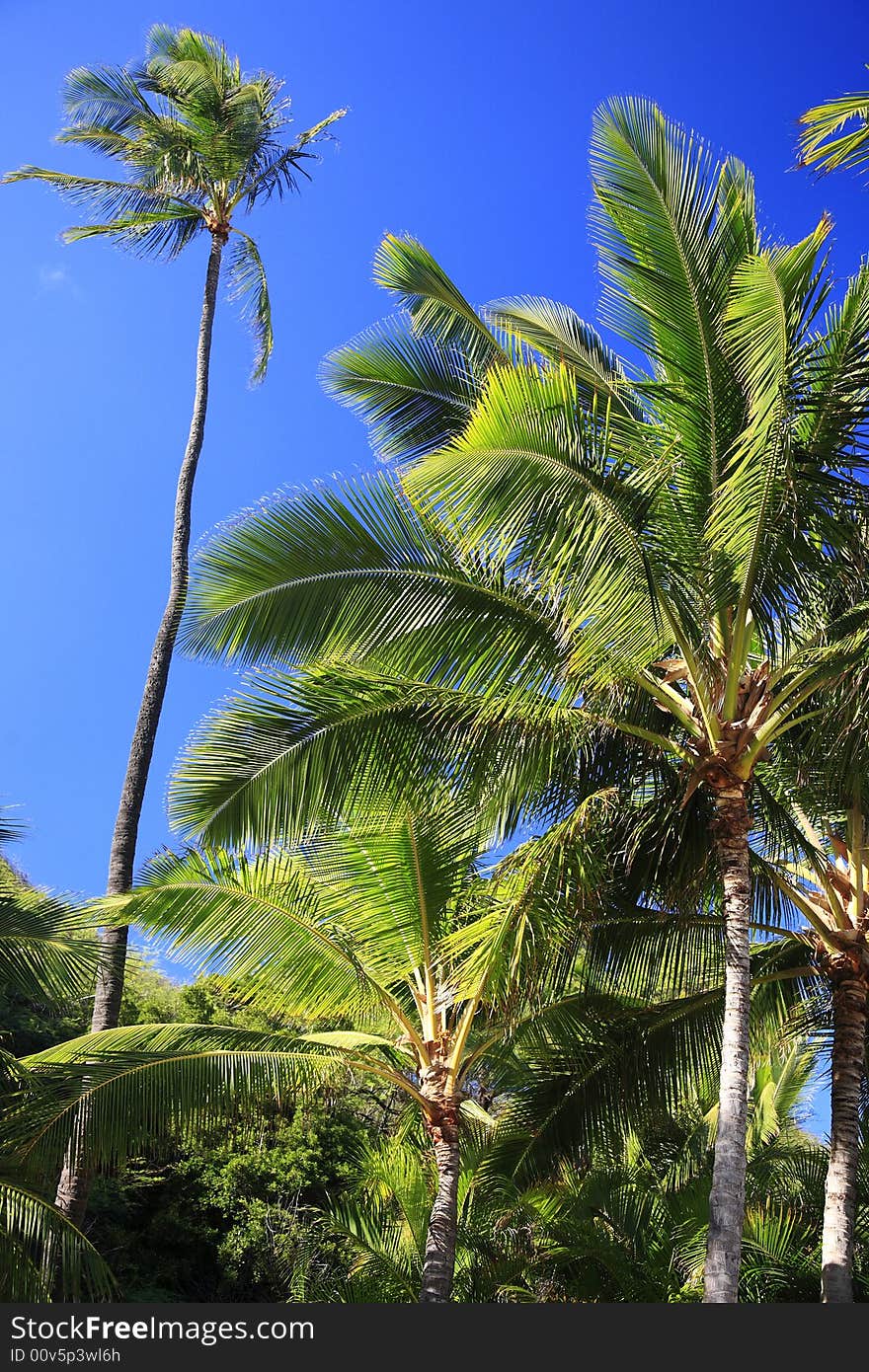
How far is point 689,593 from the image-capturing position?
735cm

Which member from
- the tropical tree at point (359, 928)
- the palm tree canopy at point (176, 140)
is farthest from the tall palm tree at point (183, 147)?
the tropical tree at point (359, 928)

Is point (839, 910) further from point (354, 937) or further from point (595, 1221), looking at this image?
point (595, 1221)

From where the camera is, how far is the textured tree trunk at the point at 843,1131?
24.2 feet

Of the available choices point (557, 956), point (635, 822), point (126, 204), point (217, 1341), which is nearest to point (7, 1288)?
point (217, 1341)

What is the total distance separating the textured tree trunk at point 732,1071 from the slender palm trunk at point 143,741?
4489mm

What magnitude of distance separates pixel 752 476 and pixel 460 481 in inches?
66.6

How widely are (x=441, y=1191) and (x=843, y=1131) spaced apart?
9.67 feet

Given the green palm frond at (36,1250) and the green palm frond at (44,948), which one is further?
the green palm frond at (44,948)

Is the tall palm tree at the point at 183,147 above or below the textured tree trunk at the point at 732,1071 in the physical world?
above

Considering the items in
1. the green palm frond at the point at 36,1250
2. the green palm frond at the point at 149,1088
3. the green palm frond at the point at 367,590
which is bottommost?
the green palm frond at the point at 36,1250

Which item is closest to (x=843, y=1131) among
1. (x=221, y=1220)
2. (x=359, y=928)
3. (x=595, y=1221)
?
(x=359, y=928)

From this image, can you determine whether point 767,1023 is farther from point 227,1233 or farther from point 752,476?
point 227,1233

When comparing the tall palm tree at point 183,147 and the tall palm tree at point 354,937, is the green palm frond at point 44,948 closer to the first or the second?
the tall palm tree at point 354,937

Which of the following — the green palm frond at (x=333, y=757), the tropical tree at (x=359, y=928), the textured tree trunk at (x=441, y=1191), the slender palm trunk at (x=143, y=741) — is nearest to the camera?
the green palm frond at (x=333, y=757)
